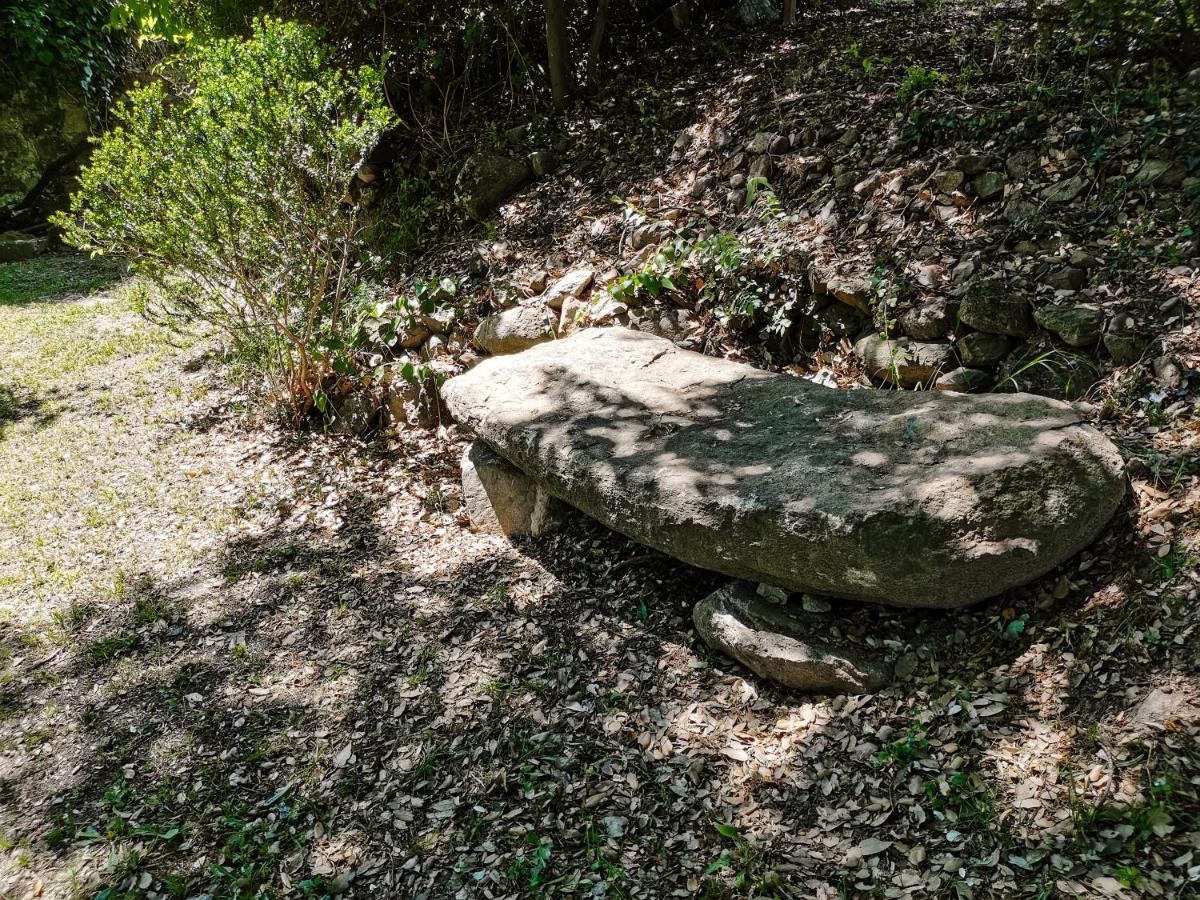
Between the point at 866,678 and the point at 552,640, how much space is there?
138 cm

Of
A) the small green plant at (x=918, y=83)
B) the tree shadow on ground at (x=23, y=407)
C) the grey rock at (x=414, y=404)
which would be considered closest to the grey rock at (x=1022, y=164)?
the small green plant at (x=918, y=83)

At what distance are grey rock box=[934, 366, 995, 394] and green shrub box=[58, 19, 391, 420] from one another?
153 inches

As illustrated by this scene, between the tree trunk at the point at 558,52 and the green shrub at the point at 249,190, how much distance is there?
176 centimetres

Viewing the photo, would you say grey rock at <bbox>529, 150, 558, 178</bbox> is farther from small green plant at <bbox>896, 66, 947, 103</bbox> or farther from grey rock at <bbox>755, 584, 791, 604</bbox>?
grey rock at <bbox>755, 584, 791, 604</bbox>

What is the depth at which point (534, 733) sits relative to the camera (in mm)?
3014

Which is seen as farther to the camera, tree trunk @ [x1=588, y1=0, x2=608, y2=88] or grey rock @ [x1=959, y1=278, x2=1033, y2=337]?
tree trunk @ [x1=588, y1=0, x2=608, y2=88]

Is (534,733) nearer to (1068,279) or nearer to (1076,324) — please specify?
(1076,324)

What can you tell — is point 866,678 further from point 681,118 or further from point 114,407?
point 114,407

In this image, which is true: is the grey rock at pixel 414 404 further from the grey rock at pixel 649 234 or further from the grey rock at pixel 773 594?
the grey rock at pixel 773 594

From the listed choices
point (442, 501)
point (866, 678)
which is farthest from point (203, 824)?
point (866, 678)

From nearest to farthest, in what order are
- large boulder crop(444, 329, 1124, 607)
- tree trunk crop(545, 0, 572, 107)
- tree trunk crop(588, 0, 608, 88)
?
large boulder crop(444, 329, 1124, 607), tree trunk crop(545, 0, 572, 107), tree trunk crop(588, 0, 608, 88)

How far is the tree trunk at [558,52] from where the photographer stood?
6199mm

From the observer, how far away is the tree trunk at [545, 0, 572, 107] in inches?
244

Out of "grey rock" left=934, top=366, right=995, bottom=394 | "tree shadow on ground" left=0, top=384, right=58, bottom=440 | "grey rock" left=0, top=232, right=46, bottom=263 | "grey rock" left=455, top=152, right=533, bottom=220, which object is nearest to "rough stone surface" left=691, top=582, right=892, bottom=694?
"grey rock" left=934, top=366, right=995, bottom=394
